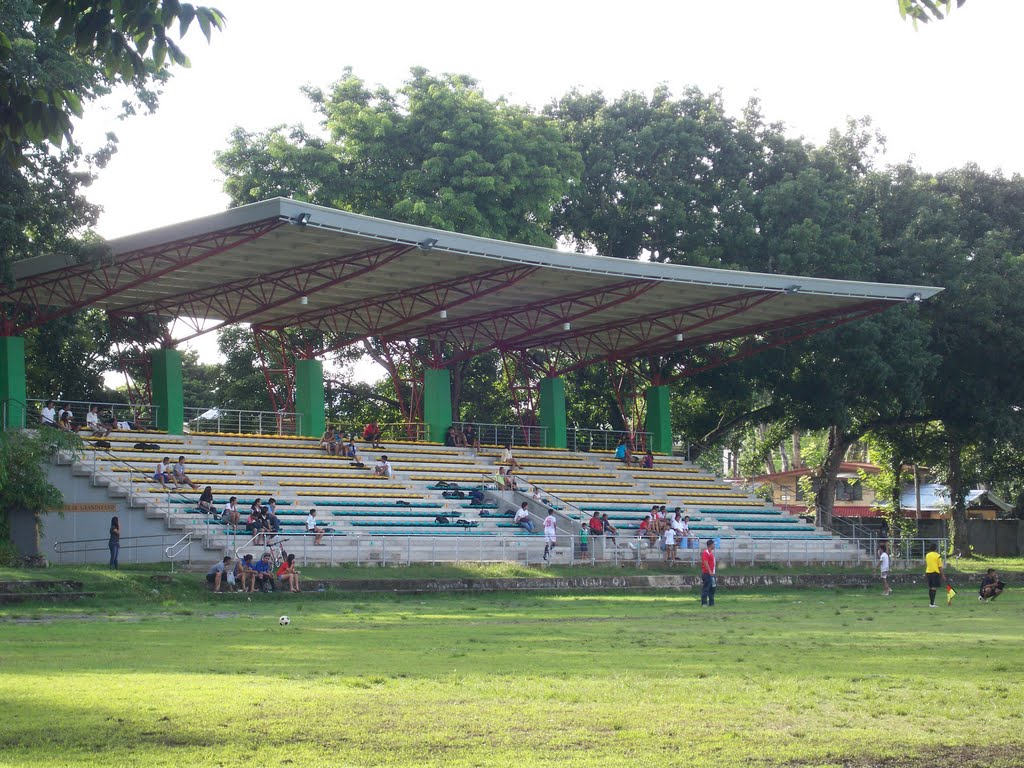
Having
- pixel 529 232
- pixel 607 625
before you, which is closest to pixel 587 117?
pixel 529 232

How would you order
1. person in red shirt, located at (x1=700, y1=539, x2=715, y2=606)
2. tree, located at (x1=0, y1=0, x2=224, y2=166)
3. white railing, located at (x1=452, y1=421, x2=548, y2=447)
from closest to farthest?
tree, located at (x1=0, y1=0, x2=224, y2=166) → person in red shirt, located at (x1=700, y1=539, x2=715, y2=606) → white railing, located at (x1=452, y1=421, x2=548, y2=447)

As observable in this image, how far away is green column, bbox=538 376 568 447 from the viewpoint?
51.4 metres

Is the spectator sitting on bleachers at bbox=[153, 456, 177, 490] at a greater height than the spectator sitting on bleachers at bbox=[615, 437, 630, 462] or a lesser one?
lesser

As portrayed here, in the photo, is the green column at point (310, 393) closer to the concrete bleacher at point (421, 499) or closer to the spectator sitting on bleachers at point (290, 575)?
the concrete bleacher at point (421, 499)

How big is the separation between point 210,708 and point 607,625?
11128mm

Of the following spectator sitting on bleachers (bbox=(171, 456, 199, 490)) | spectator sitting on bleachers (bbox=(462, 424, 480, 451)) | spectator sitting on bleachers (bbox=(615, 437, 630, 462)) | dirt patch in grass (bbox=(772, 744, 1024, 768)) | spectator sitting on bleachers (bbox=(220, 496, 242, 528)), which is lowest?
dirt patch in grass (bbox=(772, 744, 1024, 768))

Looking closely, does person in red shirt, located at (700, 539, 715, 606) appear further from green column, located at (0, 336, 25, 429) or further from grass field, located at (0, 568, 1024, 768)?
green column, located at (0, 336, 25, 429)

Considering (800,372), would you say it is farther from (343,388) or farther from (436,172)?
(343,388)

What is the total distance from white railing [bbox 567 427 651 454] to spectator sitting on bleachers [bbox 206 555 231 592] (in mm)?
26923

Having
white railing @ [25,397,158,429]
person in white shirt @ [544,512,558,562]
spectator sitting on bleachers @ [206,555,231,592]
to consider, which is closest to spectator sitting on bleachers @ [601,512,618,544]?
person in white shirt @ [544,512,558,562]

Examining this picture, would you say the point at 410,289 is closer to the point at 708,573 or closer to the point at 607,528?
the point at 607,528

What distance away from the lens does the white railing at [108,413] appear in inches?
1528

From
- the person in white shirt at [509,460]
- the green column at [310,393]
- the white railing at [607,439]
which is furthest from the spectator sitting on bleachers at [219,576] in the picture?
the white railing at [607,439]

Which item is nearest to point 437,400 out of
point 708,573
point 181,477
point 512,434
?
point 512,434
